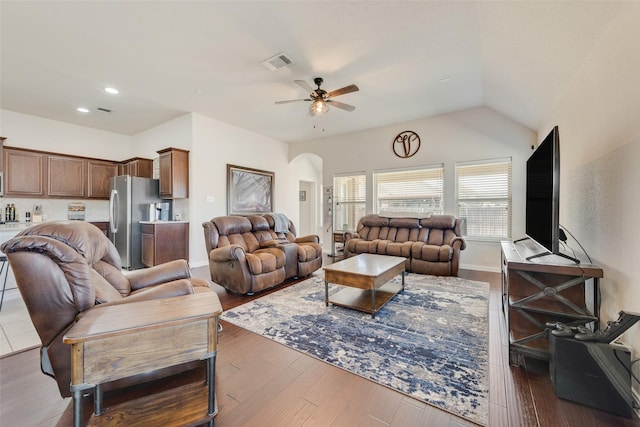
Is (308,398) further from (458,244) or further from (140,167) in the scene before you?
(140,167)

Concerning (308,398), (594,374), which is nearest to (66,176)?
(308,398)

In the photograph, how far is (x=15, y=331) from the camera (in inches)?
90.0

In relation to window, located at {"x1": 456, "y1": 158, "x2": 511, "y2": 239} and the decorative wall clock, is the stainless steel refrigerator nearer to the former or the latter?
the decorative wall clock

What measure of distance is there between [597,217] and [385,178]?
12.8ft

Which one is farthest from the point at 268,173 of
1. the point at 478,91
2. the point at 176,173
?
the point at 478,91

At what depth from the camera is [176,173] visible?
4.71m

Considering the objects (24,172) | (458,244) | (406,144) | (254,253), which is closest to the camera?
(254,253)

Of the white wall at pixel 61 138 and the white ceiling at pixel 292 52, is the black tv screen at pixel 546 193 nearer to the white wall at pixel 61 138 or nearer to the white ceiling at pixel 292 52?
the white ceiling at pixel 292 52

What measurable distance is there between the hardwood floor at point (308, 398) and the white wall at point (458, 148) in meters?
3.26

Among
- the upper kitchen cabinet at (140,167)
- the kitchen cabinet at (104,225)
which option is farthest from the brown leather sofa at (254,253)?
the kitchen cabinet at (104,225)

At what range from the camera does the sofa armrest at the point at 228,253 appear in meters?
3.08

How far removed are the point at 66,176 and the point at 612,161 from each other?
7844 mm

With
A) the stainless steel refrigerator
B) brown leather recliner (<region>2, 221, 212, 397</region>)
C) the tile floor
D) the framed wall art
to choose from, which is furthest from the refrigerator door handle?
brown leather recliner (<region>2, 221, 212, 397</region>)

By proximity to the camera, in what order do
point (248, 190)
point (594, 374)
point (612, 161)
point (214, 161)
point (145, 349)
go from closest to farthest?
point (145, 349)
point (594, 374)
point (612, 161)
point (214, 161)
point (248, 190)
